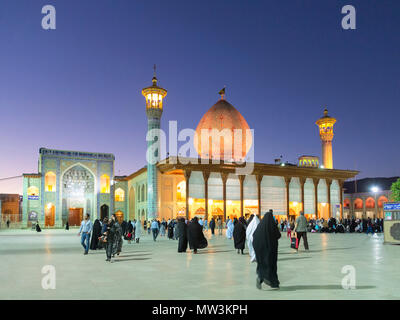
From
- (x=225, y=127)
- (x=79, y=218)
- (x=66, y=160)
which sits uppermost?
(x=225, y=127)

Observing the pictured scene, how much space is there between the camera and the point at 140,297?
220 inches

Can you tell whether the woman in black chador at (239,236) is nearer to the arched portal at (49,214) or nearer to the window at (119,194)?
the arched portal at (49,214)

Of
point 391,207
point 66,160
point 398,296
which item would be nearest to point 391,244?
point 391,207

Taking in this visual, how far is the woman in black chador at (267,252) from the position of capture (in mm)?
6172

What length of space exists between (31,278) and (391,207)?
1272 centimetres

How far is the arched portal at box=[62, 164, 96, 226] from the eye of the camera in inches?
1758

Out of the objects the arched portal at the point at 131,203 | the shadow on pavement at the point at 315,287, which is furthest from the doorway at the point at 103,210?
the shadow on pavement at the point at 315,287

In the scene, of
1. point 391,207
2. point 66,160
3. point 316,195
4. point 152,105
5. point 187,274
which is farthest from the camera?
point 66,160

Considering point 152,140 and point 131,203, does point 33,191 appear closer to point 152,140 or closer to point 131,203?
point 131,203

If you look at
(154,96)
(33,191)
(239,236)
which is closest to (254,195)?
(154,96)

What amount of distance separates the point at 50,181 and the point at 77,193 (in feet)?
10.1
